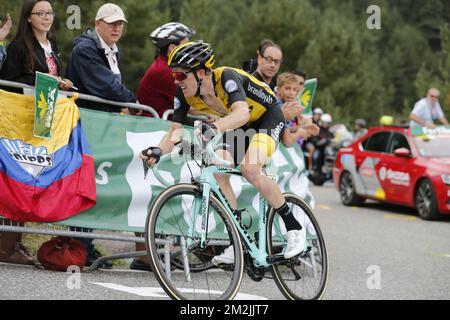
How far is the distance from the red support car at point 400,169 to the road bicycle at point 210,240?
821cm

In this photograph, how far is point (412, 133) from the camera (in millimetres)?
15984

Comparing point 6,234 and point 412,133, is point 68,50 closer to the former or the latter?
point 412,133

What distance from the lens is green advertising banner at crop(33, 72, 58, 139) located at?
7.38 meters

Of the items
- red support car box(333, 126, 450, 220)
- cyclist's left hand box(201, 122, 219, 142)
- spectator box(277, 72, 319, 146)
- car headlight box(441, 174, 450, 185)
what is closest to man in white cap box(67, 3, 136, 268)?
spectator box(277, 72, 319, 146)

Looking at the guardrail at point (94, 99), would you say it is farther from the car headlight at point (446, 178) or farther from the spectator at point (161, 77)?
the car headlight at point (446, 178)

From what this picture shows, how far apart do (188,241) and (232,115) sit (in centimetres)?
97

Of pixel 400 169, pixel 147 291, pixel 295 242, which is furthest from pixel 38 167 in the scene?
pixel 400 169

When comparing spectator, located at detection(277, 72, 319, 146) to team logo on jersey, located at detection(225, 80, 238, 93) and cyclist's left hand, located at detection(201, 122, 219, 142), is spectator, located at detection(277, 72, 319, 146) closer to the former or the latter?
team logo on jersey, located at detection(225, 80, 238, 93)

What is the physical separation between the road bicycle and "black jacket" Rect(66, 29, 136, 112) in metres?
1.79

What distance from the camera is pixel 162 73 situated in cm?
Result: 853

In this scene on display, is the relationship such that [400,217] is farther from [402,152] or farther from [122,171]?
[122,171]

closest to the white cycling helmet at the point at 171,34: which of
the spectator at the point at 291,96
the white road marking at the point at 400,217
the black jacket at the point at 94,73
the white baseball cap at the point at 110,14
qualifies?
the white baseball cap at the point at 110,14

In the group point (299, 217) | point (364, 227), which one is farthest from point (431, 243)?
point (299, 217)

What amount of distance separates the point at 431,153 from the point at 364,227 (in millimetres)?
2618
